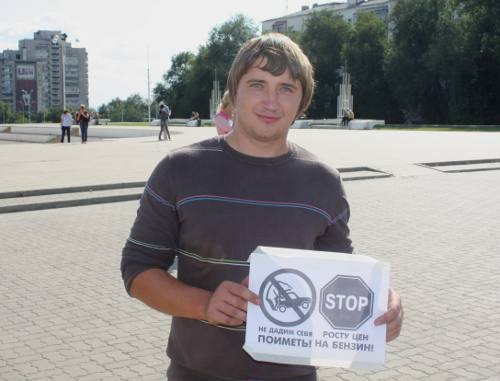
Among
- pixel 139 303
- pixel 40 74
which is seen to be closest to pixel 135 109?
pixel 40 74

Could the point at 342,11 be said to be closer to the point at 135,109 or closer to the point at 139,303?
the point at 135,109

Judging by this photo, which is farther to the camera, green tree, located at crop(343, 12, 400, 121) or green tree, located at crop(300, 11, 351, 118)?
green tree, located at crop(300, 11, 351, 118)

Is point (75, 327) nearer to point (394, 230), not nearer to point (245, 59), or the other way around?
point (245, 59)

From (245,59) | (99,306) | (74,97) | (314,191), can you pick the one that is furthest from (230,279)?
(74,97)

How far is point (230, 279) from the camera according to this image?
214cm

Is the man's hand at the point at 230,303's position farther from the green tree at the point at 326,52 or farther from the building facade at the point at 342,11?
the building facade at the point at 342,11

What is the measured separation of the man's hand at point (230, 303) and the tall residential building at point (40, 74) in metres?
176

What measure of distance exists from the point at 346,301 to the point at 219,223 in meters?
0.47

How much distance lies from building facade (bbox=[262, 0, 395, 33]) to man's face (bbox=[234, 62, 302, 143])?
93374 mm

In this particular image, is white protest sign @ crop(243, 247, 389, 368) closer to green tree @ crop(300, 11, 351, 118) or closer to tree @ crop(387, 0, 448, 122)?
tree @ crop(387, 0, 448, 122)

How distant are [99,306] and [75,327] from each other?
0.60 m

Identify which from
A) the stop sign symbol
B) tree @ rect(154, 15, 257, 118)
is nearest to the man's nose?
the stop sign symbol

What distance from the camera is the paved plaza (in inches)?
184

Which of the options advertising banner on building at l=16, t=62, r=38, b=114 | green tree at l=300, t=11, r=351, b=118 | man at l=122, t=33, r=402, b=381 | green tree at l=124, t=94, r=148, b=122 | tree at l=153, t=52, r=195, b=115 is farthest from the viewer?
advertising banner on building at l=16, t=62, r=38, b=114
